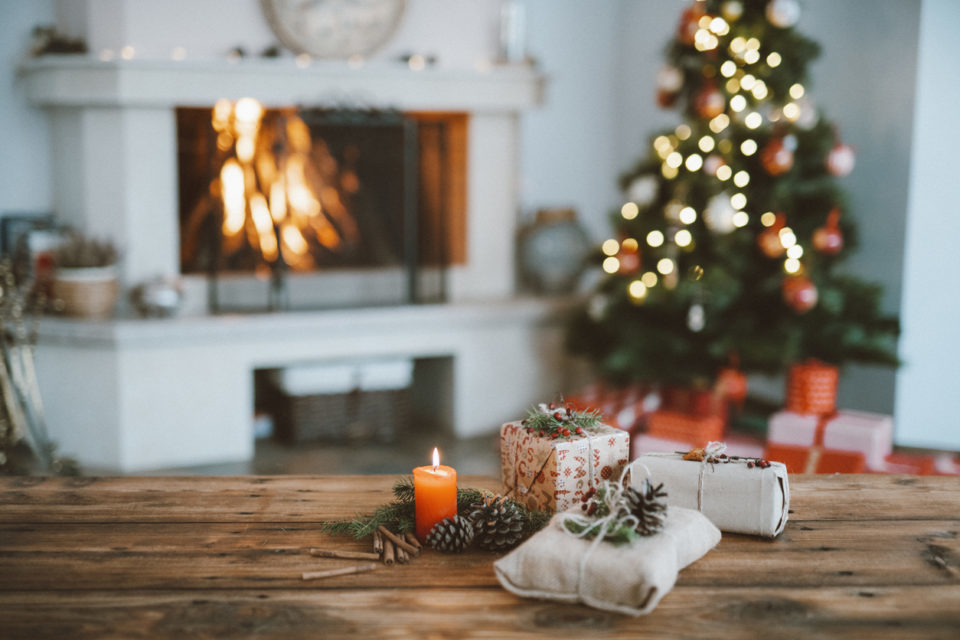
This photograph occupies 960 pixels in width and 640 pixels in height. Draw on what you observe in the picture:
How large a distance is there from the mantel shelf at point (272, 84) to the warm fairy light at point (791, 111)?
3.73ft

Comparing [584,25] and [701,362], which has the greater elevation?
[584,25]

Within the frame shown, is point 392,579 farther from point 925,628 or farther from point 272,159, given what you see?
point 272,159

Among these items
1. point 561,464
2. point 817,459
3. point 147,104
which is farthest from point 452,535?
point 147,104

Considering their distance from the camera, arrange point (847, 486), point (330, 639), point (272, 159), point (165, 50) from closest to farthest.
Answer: point (330, 639)
point (847, 486)
point (165, 50)
point (272, 159)

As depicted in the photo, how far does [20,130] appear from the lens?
356cm

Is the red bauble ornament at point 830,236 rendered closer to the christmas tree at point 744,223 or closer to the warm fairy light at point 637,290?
the christmas tree at point 744,223

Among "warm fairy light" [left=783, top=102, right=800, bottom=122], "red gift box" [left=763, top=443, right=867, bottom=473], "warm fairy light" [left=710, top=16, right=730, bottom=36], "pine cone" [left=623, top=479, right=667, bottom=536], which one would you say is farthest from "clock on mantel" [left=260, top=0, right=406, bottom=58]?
"pine cone" [left=623, top=479, right=667, bottom=536]

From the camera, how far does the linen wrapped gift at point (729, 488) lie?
113 centimetres

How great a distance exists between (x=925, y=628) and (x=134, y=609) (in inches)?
33.3

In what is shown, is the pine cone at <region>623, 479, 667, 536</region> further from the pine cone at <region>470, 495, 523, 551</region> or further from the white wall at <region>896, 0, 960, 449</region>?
the white wall at <region>896, 0, 960, 449</region>

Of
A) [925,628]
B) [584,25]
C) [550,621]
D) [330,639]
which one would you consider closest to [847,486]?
[925,628]

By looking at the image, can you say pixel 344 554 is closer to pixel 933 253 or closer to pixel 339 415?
pixel 339 415

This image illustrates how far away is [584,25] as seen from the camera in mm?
4645

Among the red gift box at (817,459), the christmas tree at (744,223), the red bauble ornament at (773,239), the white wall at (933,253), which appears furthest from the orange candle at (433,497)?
the white wall at (933,253)
